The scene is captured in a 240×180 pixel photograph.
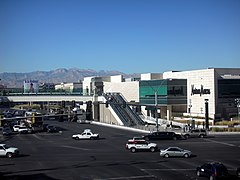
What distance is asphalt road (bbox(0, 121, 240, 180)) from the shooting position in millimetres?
26797

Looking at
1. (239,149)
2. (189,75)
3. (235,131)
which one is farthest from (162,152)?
(189,75)

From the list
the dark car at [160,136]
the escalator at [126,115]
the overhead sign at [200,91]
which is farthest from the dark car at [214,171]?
the overhead sign at [200,91]

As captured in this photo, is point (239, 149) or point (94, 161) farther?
point (239, 149)

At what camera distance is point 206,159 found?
33.7 m

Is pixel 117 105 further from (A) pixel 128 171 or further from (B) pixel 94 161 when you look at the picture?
(A) pixel 128 171

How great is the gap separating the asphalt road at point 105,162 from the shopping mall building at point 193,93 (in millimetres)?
26639

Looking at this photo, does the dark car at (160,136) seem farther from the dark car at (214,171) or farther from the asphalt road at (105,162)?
the dark car at (214,171)

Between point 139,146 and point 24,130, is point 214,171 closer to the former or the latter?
point 139,146

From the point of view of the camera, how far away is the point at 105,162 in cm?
3241

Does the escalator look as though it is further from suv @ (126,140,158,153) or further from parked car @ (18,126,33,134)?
suv @ (126,140,158,153)

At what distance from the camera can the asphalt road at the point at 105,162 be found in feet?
87.9

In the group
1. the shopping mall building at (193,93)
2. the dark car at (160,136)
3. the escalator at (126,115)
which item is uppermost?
the shopping mall building at (193,93)

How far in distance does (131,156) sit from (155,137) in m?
14.1


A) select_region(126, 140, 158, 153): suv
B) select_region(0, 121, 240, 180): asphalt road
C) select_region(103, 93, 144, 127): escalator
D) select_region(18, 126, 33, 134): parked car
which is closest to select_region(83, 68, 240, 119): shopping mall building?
select_region(103, 93, 144, 127): escalator
